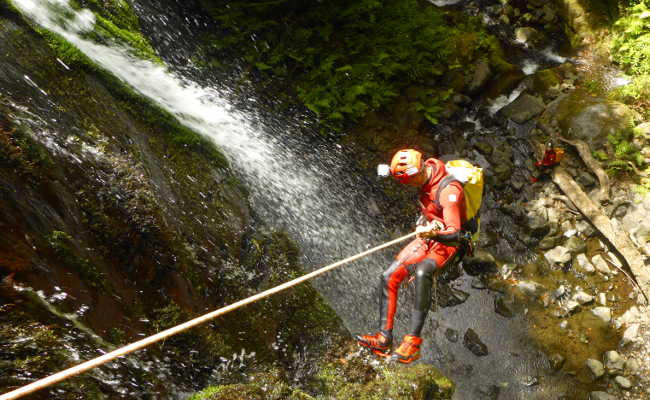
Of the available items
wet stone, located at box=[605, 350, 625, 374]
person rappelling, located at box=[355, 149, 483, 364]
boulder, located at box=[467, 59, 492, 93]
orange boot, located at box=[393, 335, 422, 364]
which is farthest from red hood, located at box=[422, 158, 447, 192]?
boulder, located at box=[467, 59, 492, 93]

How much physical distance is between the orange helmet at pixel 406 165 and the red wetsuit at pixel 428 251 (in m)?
0.30

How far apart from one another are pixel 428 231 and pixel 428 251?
718 mm

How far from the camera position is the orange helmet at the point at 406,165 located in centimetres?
495

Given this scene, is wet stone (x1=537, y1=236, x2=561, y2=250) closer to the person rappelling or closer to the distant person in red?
the distant person in red

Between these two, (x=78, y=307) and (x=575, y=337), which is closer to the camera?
(x=78, y=307)

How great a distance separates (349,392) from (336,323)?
121 cm

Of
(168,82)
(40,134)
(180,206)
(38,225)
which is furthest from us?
(168,82)

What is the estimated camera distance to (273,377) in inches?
187

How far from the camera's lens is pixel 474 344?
730 cm

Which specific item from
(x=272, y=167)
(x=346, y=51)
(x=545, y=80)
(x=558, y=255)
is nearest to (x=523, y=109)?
(x=545, y=80)

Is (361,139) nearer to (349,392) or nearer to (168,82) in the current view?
(168,82)

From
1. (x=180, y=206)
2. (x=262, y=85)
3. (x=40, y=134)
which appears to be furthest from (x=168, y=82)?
(x=40, y=134)

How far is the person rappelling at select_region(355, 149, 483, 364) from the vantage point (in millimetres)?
4898

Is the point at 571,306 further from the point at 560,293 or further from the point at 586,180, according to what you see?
the point at 586,180
